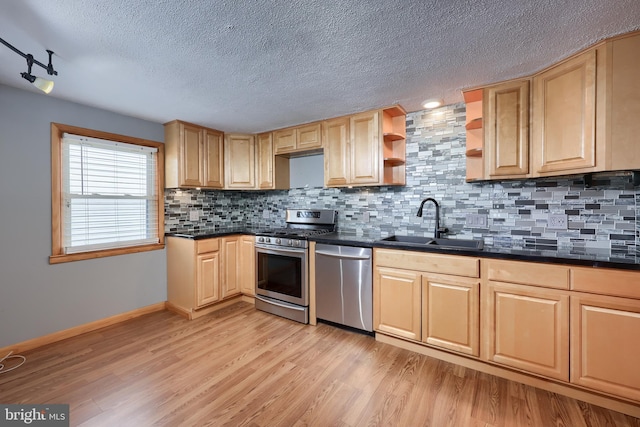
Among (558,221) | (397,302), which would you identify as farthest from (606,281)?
(397,302)

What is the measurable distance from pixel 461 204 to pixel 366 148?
1.07 metres

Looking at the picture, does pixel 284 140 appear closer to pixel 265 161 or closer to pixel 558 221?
pixel 265 161

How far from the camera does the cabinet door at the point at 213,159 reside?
3.45 meters

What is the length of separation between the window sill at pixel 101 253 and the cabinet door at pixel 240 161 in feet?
3.81

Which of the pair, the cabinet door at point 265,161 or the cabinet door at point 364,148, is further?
the cabinet door at point 265,161

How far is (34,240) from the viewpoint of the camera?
2414 mm

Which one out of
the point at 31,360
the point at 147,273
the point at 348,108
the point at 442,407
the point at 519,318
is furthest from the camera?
the point at 147,273

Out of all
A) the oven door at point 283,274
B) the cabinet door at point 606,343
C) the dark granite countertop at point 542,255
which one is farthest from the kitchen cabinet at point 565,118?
Answer: the oven door at point 283,274

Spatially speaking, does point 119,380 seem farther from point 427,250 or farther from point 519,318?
point 519,318

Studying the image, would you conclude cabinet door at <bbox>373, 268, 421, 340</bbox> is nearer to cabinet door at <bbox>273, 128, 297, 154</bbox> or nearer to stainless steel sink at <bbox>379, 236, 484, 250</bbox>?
stainless steel sink at <bbox>379, 236, 484, 250</bbox>

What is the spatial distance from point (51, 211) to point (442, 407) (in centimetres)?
352

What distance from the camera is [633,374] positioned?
5.19ft

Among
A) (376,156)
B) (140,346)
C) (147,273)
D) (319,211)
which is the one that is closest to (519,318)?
(376,156)

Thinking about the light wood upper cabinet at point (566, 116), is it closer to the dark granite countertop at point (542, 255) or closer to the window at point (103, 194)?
the dark granite countertop at point (542, 255)
